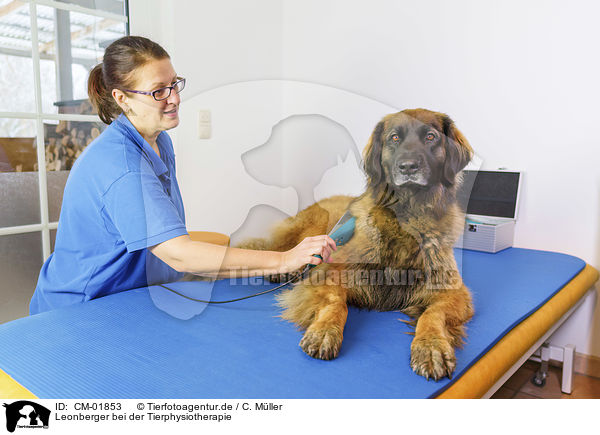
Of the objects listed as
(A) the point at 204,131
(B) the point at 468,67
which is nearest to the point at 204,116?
(A) the point at 204,131

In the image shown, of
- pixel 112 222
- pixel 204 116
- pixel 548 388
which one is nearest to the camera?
pixel 112 222

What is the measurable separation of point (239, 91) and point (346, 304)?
76 cm

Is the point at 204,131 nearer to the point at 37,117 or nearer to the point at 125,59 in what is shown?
the point at 125,59

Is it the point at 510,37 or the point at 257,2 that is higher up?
the point at 257,2

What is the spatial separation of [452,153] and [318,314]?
55 cm

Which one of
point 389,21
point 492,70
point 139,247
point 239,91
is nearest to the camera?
point 139,247

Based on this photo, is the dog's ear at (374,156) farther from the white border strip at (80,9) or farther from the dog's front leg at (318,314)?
the white border strip at (80,9)

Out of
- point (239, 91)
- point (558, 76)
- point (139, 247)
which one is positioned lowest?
point (139, 247)

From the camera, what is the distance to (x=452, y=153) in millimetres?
1156

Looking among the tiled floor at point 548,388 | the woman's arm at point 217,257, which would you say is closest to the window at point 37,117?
the woman's arm at point 217,257

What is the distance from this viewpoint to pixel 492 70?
2.09 meters
